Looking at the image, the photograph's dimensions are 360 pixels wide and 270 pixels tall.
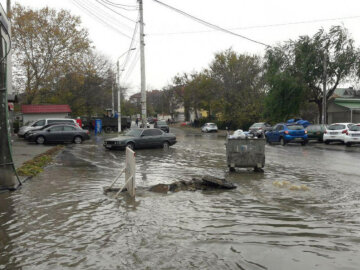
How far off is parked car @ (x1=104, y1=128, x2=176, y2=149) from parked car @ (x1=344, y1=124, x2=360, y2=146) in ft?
36.0

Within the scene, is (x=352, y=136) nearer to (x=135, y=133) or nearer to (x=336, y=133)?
(x=336, y=133)

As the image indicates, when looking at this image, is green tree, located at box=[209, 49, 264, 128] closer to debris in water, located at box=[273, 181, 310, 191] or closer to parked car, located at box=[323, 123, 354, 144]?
parked car, located at box=[323, 123, 354, 144]

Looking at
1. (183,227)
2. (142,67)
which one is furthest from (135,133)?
(183,227)

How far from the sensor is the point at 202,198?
8.30 metres

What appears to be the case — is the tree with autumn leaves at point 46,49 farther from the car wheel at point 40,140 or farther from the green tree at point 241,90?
the green tree at point 241,90

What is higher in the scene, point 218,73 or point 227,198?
point 218,73

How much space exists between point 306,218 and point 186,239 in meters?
2.39

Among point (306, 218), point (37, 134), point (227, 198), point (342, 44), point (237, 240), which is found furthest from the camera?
point (342, 44)

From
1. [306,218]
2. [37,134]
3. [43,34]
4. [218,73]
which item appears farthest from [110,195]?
[218,73]

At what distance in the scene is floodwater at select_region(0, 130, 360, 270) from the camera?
15.1ft

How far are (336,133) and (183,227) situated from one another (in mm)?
21122

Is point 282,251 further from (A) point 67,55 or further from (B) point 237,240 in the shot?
(A) point 67,55

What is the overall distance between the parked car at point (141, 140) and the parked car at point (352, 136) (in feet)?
36.0

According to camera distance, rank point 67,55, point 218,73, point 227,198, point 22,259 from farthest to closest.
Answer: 1. point 218,73
2. point 67,55
3. point 227,198
4. point 22,259
